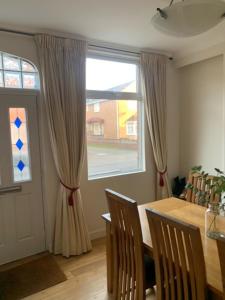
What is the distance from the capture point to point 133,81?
3582 mm

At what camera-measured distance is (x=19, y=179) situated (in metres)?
2.79

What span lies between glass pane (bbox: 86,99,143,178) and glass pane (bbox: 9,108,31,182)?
0.83 meters

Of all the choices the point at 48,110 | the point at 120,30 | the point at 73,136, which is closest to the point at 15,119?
the point at 48,110

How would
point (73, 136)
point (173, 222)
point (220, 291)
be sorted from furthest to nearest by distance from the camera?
point (73, 136), point (173, 222), point (220, 291)

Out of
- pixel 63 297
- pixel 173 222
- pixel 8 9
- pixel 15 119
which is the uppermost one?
pixel 8 9

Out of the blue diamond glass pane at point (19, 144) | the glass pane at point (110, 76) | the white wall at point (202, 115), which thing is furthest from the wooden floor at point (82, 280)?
the glass pane at point (110, 76)

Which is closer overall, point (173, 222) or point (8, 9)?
point (173, 222)

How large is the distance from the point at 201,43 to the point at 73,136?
2200 mm

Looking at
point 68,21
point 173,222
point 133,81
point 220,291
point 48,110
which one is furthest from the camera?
point 133,81

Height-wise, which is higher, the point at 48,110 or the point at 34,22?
the point at 34,22

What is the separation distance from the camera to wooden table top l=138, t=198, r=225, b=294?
121 centimetres

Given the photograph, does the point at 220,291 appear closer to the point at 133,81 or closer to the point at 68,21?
the point at 68,21

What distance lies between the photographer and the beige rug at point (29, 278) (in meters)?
2.24

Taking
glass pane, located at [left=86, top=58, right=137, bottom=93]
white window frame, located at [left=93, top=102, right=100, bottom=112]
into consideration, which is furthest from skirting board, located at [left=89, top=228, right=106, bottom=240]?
glass pane, located at [left=86, top=58, right=137, bottom=93]
